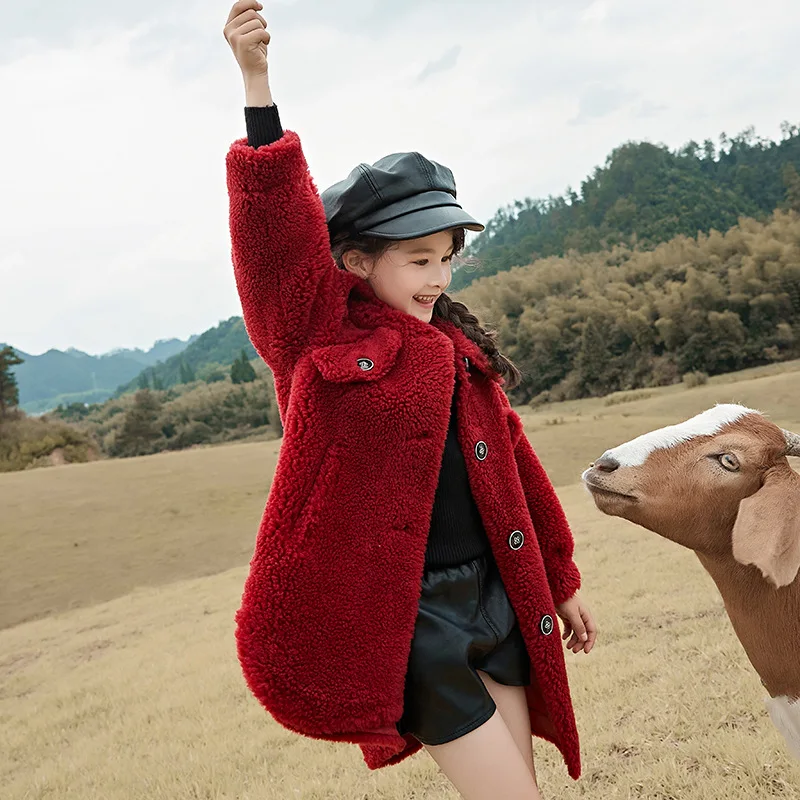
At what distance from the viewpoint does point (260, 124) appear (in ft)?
4.34

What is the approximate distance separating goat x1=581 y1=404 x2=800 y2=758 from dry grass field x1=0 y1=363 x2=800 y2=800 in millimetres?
751

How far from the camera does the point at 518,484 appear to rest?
4.95 feet

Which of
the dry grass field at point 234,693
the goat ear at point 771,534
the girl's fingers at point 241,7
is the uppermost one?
the girl's fingers at point 241,7

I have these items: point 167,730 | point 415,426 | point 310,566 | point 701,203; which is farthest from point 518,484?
point 701,203

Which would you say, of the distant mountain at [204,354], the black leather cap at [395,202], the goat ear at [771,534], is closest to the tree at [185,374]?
the distant mountain at [204,354]

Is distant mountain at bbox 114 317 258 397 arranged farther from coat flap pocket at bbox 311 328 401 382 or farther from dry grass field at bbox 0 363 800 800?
coat flap pocket at bbox 311 328 401 382

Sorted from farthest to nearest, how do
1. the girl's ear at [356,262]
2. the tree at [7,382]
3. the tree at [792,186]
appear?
the tree at [792,186] < the tree at [7,382] < the girl's ear at [356,262]

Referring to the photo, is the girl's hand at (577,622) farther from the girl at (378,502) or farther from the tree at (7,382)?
the tree at (7,382)

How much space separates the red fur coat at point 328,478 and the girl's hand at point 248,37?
0.38ft

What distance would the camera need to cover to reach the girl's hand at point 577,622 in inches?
64.8

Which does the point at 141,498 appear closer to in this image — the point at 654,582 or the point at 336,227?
the point at 654,582

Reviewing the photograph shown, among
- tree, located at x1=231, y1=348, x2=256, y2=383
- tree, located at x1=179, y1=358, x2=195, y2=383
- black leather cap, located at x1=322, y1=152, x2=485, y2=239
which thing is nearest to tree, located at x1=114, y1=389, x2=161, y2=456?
tree, located at x1=231, y1=348, x2=256, y2=383

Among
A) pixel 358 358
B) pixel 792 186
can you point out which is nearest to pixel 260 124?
pixel 358 358

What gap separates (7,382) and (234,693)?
18.6 m
